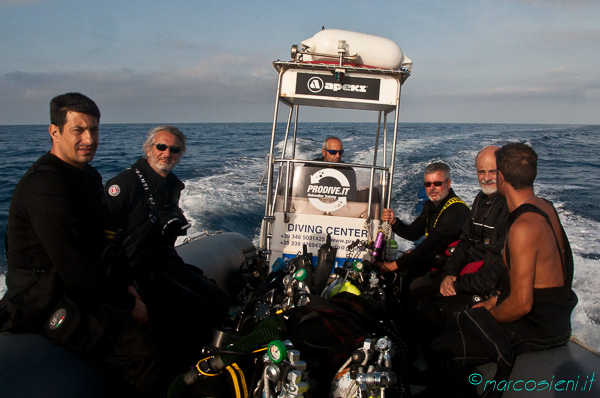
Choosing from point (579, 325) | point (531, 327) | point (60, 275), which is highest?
point (60, 275)

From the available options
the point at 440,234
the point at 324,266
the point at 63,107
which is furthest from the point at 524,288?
the point at 63,107

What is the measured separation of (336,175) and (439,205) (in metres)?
1.06

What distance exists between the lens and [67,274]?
2.12 metres

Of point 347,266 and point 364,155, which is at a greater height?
point 364,155

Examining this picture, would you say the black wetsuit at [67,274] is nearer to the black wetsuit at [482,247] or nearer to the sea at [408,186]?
the black wetsuit at [482,247]

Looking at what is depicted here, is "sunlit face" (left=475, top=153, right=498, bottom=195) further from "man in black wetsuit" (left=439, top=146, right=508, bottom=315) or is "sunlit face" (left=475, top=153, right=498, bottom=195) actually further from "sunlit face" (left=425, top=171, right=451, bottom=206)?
"sunlit face" (left=425, top=171, right=451, bottom=206)

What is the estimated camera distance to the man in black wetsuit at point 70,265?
2.09m

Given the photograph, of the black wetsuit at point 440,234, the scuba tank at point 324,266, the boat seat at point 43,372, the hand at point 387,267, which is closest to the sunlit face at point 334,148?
the black wetsuit at point 440,234

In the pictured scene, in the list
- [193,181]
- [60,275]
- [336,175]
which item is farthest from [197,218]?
[60,275]

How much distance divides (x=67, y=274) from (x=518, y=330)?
230cm

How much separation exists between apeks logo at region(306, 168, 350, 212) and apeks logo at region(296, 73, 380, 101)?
775 millimetres

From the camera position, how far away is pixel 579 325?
535 centimetres

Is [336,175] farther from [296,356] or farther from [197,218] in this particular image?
[197,218]

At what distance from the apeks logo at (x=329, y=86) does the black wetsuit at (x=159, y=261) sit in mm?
1902
